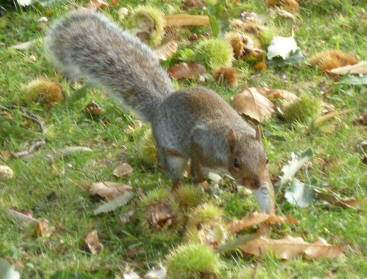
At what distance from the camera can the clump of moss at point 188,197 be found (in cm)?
321

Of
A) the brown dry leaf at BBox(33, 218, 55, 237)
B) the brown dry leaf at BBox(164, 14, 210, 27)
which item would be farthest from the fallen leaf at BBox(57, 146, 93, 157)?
the brown dry leaf at BBox(164, 14, 210, 27)

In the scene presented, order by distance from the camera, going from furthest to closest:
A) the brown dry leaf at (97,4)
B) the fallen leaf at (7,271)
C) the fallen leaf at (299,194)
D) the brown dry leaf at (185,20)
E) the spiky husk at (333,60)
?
the brown dry leaf at (97,4) → the brown dry leaf at (185,20) → the spiky husk at (333,60) → the fallen leaf at (299,194) → the fallen leaf at (7,271)

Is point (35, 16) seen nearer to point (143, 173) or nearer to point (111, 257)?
point (143, 173)

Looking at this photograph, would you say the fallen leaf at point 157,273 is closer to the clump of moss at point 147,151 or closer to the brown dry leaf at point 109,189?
the brown dry leaf at point 109,189

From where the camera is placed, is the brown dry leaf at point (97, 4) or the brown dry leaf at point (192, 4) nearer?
the brown dry leaf at point (97, 4)

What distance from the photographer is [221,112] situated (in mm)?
3500

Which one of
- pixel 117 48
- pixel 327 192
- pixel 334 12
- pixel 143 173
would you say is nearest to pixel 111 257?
pixel 143 173

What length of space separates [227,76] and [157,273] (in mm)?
1701

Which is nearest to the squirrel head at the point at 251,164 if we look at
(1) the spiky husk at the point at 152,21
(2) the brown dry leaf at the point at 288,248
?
(2) the brown dry leaf at the point at 288,248

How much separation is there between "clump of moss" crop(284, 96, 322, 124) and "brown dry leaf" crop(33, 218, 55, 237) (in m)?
1.42

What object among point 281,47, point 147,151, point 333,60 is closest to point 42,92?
point 147,151

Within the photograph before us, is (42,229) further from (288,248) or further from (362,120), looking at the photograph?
(362,120)

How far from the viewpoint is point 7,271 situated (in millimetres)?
2684

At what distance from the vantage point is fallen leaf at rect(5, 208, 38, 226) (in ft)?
10.4
